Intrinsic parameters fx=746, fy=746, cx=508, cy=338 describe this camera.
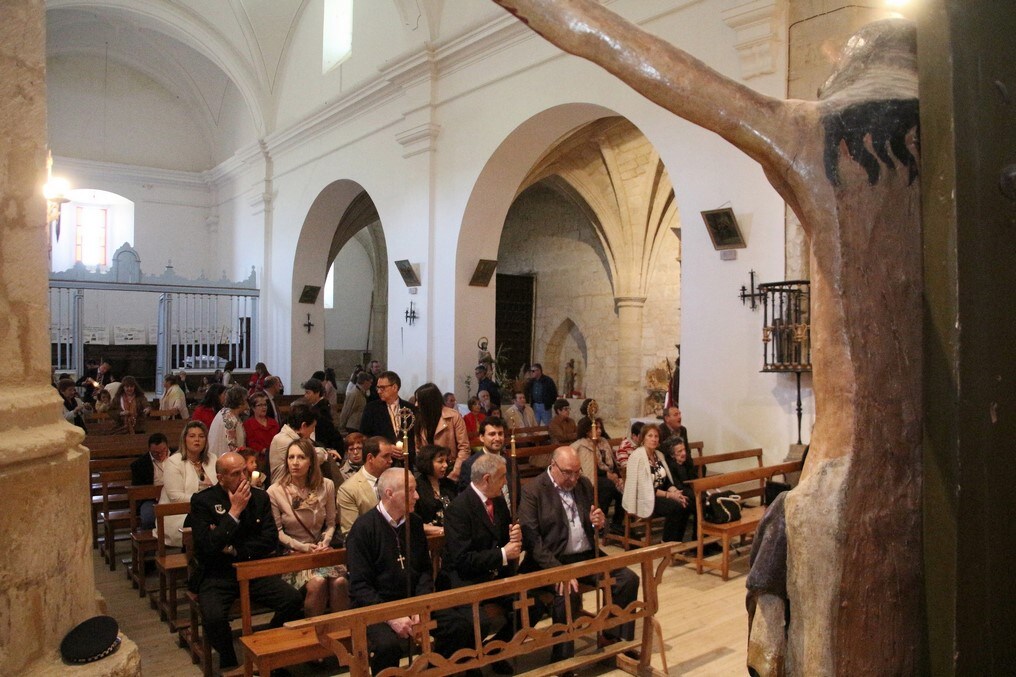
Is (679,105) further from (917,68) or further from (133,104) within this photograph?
(133,104)

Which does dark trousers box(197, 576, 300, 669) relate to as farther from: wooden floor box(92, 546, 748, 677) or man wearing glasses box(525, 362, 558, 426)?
man wearing glasses box(525, 362, 558, 426)

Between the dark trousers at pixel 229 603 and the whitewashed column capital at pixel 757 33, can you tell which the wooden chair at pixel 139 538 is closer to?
the dark trousers at pixel 229 603

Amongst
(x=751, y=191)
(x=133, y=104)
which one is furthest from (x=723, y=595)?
(x=133, y=104)

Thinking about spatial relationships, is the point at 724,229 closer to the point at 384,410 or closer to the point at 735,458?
the point at 735,458

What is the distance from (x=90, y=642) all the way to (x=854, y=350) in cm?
177

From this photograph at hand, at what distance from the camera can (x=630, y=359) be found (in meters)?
15.4

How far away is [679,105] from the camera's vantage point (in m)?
1.20

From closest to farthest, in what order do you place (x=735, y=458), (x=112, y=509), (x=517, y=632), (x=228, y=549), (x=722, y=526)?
(x=517, y=632) → (x=228, y=549) → (x=722, y=526) → (x=112, y=509) → (x=735, y=458)

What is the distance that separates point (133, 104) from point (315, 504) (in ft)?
59.6

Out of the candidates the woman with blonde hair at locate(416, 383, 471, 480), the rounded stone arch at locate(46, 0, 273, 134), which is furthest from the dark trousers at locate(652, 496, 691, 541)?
the rounded stone arch at locate(46, 0, 273, 134)

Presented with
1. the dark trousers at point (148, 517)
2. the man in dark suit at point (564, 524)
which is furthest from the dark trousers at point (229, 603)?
the dark trousers at point (148, 517)

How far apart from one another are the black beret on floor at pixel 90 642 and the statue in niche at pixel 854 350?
150cm

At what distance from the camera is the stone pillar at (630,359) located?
15.3 metres

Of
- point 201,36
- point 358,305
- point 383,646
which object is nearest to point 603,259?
point 358,305
